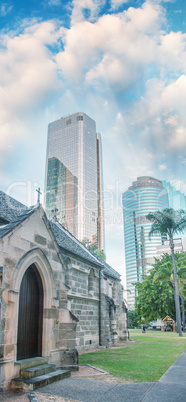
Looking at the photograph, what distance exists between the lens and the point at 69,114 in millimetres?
158625

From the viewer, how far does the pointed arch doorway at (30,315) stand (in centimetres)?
845

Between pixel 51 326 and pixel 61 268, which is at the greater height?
pixel 61 268

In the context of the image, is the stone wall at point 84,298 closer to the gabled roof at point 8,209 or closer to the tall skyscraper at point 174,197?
the gabled roof at point 8,209

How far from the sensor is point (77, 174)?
13712 centimetres

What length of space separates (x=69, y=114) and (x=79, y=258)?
151573 millimetres

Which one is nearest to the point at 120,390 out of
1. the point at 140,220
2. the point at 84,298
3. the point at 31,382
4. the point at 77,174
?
the point at 31,382

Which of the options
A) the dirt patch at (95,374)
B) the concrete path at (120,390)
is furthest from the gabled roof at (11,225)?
the dirt patch at (95,374)

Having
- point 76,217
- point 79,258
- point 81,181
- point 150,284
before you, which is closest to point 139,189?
point 81,181

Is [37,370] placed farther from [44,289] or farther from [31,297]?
[44,289]

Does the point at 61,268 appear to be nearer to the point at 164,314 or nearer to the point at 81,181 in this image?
the point at 164,314

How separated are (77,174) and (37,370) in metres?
131

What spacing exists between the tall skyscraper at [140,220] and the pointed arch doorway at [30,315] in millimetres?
144847

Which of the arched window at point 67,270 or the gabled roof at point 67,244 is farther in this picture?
the gabled roof at point 67,244

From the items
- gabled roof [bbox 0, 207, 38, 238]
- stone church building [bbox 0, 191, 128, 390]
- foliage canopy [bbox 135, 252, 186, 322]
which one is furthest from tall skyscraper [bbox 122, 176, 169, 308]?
gabled roof [bbox 0, 207, 38, 238]
